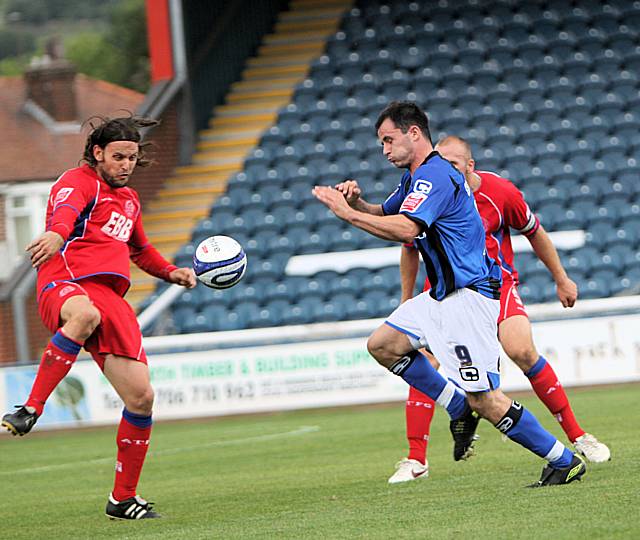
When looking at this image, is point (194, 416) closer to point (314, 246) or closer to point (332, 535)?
point (314, 246)

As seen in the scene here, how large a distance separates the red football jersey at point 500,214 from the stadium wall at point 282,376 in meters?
6.33

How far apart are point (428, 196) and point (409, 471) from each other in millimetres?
2008

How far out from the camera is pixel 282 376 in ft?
44.4

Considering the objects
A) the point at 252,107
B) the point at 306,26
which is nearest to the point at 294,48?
the point at 306,26

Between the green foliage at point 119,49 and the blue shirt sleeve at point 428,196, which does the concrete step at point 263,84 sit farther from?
the green foliage at point 119,49

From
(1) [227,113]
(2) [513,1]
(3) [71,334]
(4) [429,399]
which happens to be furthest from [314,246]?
(3) [71,334]

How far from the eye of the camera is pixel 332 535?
195 inches

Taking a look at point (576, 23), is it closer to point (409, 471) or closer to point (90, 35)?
point (409, 471)

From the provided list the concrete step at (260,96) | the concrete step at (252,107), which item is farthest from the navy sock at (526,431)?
the concrete step at (260,96)

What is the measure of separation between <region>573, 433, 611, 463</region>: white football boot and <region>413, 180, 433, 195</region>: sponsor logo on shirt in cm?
205

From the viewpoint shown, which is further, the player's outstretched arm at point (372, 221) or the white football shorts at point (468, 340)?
the white football shorts at point (468, 340)

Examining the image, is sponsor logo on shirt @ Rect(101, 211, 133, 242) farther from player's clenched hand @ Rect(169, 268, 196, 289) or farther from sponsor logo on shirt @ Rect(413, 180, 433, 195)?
sponsor logo on shirt @ Rect(413, 180, 433, 195)

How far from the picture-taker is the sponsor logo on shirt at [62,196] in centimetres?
597

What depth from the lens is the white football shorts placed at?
5.76 meters
